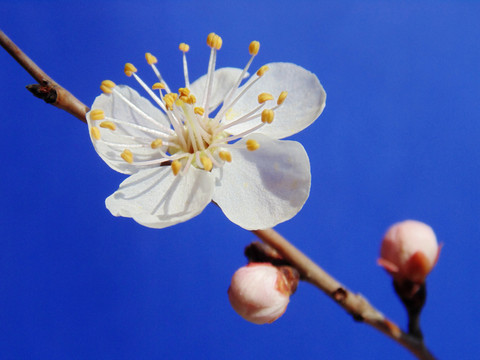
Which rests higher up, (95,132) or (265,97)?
(95,132)

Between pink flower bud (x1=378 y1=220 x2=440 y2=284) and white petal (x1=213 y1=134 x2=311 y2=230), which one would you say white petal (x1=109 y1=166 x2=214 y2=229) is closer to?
white petal (x1=213 y1=134 x2=311 y2=230)

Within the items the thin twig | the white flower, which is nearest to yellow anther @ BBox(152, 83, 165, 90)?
the white flower

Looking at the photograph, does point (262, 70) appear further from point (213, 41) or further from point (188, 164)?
point (188, 164)

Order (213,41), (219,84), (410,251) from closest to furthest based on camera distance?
1. (410,251)
2. (213,41)
3. (219,84)

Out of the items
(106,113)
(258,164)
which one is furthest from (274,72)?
(106,113)

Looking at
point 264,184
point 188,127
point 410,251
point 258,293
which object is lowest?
point 410,251

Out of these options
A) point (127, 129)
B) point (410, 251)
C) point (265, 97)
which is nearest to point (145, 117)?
point (127, 129)
